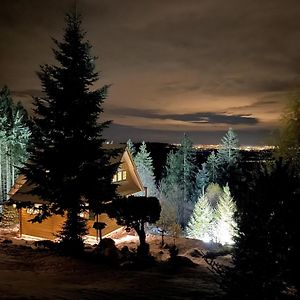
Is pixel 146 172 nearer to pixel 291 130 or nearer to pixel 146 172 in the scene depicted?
pixel 146 172

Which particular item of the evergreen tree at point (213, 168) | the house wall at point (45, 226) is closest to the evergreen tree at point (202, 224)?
the house wall at point (45, 226)

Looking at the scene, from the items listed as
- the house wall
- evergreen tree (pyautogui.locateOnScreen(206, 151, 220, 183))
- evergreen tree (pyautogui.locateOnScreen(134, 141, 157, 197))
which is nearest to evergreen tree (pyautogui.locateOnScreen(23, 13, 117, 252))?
the house wall

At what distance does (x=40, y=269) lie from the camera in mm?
14117

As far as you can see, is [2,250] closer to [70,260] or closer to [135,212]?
[70,260]

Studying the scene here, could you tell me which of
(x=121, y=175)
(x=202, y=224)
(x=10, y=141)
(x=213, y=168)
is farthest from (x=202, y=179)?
(x=10, y=141)

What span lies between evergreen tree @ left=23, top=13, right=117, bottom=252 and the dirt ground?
2820 mm

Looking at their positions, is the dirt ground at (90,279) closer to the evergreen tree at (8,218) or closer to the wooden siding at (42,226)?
the wooden siding at (42,226)

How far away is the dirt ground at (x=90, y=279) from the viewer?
9.23 metres

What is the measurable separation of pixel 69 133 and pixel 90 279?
842 centimetres

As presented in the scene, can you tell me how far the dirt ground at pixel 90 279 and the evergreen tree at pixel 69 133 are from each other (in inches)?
111

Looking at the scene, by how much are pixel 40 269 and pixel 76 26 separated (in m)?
11.7

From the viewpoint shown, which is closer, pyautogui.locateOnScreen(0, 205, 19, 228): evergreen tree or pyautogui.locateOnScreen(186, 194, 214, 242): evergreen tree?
pyautogui.locateOnScreen(0, 205, 19, 228): evergreen tree

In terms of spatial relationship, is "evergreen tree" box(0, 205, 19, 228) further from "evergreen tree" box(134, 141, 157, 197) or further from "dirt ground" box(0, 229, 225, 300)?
"evergreen tree" box(134, 141, 157, 197)

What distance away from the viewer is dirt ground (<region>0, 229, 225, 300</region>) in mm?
9234
